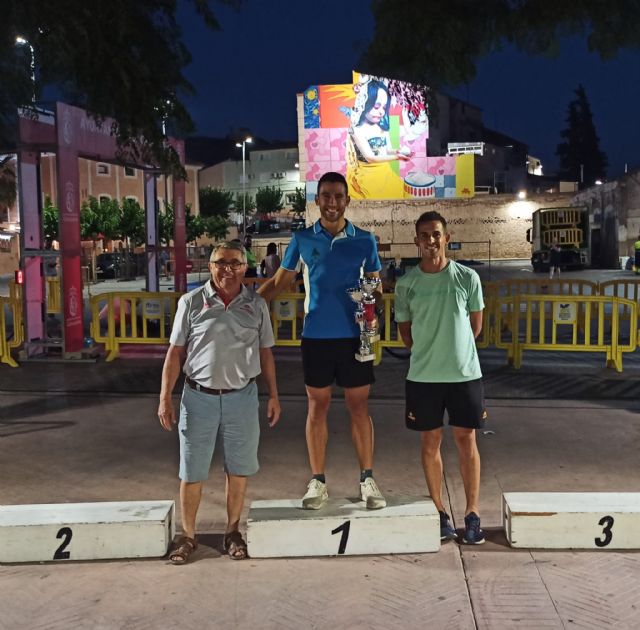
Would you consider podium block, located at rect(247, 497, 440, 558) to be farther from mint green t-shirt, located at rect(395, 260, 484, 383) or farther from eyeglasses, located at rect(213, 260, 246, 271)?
eyeglasses, located at rect(213, 260, 246, 271)

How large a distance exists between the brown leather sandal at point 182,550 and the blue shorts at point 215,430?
1.23 ft

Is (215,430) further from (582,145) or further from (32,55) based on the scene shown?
(582,145)

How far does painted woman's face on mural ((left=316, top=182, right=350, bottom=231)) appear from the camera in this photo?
4684 mm

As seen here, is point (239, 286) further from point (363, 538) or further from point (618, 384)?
point (618, 384)

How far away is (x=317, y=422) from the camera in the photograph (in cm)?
489

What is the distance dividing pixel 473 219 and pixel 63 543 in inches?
1943

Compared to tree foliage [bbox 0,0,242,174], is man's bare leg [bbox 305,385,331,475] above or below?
below

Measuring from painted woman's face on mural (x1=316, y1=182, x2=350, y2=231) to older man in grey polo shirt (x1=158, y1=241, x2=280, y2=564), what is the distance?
586 millimetres

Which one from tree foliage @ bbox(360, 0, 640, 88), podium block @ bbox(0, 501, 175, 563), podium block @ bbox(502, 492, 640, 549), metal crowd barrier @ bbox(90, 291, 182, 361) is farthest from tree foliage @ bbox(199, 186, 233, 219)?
podium block @ bbox(502, 492, 640, 549)

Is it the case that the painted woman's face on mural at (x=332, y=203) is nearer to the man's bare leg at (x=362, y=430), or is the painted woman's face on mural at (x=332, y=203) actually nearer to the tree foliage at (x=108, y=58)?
the man's bare leg at (x=362, y=430)

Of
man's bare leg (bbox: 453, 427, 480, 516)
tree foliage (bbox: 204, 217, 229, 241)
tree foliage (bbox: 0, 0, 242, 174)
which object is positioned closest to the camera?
man's bare leg (bbox: 453, 427, 480, 516)

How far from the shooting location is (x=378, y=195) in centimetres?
4447

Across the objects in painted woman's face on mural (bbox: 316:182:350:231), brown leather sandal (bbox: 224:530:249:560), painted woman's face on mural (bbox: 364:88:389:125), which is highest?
painted woman's face on mural (bbox: 364:88:389:125)

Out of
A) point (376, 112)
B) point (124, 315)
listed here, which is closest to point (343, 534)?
point (124, 315)
